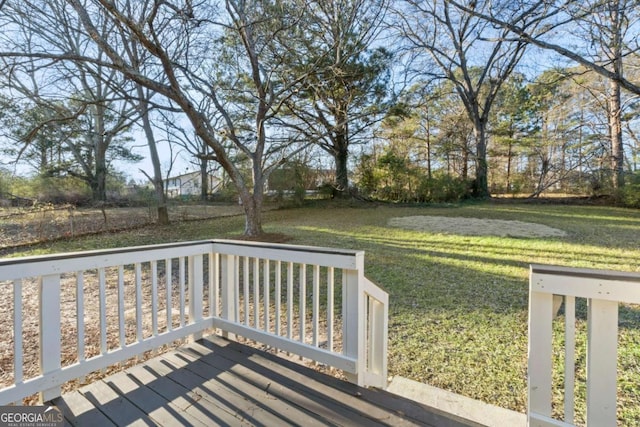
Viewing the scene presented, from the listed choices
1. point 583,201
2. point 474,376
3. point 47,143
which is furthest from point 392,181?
point 47,143

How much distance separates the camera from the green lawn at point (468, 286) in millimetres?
2072

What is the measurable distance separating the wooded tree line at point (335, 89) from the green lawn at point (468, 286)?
2.45 m

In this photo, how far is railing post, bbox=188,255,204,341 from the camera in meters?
2.26

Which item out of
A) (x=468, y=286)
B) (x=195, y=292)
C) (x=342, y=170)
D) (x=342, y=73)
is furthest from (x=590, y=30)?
(x=195, y=292)

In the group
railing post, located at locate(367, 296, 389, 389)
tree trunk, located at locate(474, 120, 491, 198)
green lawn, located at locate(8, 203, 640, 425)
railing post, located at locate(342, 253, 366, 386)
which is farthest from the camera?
tree trunk, located at locate(474, 120, 491, 198)

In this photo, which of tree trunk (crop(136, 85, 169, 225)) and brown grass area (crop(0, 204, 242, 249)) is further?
tree trunk (crop(136, 85, 169, 225))

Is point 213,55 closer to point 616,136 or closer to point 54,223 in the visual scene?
point 54,223

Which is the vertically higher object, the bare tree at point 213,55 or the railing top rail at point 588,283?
the bare tree at point 213,55

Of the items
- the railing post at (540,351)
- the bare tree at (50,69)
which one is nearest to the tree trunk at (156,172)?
the bare tree at (50,69)

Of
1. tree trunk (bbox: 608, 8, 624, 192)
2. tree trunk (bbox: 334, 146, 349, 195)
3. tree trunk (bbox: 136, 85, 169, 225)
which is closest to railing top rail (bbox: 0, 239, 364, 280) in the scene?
tree trunk (bbox: 136, 85, 169, 225)

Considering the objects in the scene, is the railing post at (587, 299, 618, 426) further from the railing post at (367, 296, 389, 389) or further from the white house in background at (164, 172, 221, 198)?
the white house in background at (164, 172, 221, 198)

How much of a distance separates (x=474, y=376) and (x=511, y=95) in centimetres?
1933

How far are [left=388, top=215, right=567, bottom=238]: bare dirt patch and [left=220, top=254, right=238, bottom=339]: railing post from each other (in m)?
6.01

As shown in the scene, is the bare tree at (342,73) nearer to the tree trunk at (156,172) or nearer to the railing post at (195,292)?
the tree trunk at (156,172)
